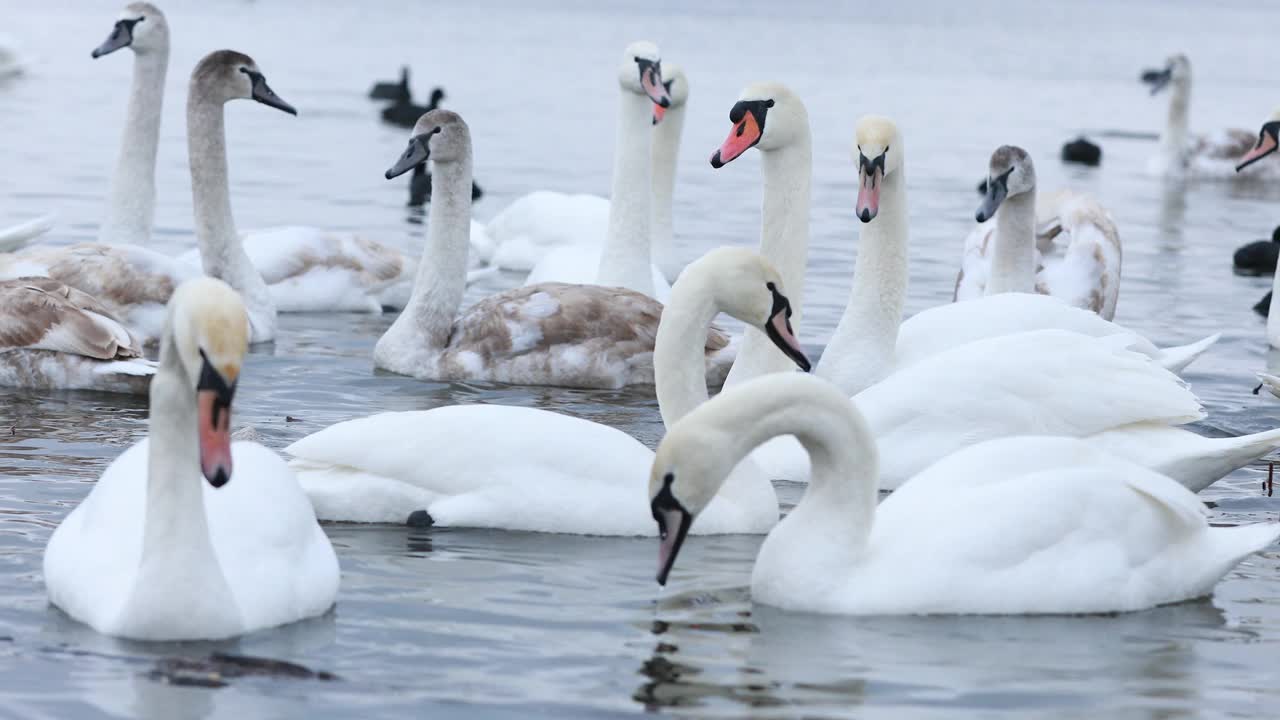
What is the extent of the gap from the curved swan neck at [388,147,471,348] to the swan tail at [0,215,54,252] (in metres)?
2.16

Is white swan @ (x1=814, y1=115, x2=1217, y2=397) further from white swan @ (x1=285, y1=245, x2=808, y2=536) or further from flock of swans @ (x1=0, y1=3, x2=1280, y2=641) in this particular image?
white swan @ (x1=285, y1=245, x2=808, y2=536)

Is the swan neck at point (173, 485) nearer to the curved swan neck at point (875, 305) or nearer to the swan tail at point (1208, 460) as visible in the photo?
the swan tail at point (1208, 460)

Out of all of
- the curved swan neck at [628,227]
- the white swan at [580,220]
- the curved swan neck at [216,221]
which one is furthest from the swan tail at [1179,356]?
the curved swan neck at [216,221]

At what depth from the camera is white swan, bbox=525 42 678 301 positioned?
12812 millimetres

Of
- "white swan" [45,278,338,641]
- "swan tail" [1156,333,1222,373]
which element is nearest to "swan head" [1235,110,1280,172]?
"swan tail" [1156,333,1222,373]

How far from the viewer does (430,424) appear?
7.97 meters

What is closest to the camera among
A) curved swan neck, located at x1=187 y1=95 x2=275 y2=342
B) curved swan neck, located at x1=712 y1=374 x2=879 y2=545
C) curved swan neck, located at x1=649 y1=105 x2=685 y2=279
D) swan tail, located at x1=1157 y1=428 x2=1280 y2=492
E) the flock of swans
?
the flock of swans

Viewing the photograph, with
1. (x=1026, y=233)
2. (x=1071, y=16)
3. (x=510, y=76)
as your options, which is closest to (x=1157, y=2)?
(x=1071, y=16)

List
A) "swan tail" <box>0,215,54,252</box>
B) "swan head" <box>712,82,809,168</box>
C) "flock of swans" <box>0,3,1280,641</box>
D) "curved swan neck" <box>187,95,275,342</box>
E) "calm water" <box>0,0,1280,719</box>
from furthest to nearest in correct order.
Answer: "curved swan neck" <box>187,95,275,342</box> < "swan tail" <box>0,215,54,252</box> < "swan head" <box>712,82,809,168</box> < "flock of swans" <box>0,3,1280,641</box> < "calm water" <box>0,0,1280,719</box>

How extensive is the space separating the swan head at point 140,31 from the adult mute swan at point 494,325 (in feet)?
10.00

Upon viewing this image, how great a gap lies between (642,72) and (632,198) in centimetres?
81

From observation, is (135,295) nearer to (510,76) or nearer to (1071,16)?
(510,76)

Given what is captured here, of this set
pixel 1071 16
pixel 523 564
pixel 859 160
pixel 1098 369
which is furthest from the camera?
pixel 1071 16

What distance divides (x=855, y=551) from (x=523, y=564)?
3.96ft
